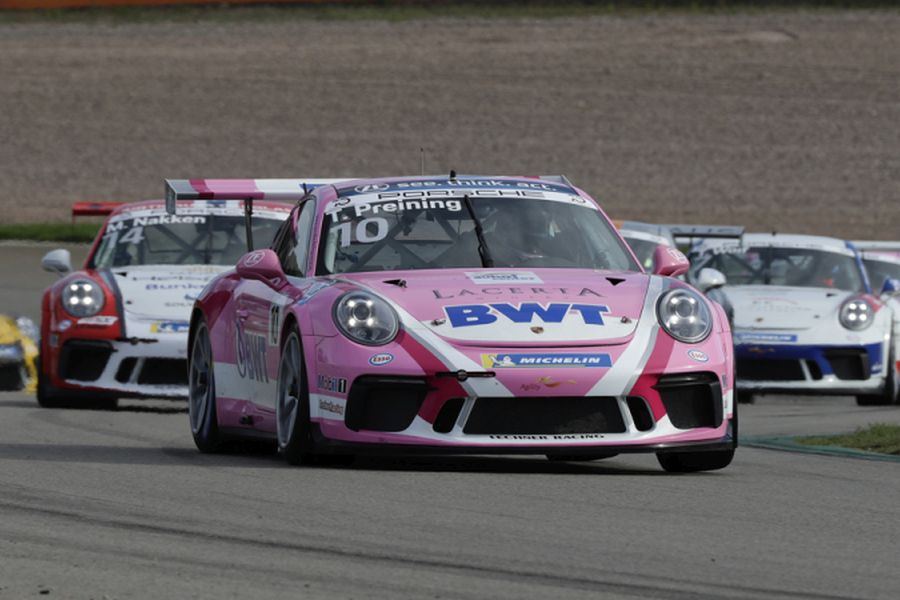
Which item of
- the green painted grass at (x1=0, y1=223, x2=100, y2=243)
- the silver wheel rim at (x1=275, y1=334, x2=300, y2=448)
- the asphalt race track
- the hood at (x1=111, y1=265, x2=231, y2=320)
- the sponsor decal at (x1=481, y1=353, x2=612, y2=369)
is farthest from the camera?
the green painted grass at (x1=0, y1=223, x2=100, y2=243)

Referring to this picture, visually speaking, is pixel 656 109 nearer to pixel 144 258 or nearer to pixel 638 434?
pixel 144 258

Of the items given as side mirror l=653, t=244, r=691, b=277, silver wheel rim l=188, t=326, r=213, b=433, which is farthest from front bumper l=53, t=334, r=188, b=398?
side mirror l=653, t=244, r=691, b=277

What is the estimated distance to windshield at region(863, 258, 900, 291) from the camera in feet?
64.7

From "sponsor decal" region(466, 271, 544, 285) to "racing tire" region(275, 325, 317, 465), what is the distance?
2.34 feet

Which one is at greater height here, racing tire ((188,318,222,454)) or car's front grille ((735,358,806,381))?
racing tire ((188,318,222,454))

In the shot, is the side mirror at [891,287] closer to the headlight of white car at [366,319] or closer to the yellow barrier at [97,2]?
the headlight of white car at [366,319]

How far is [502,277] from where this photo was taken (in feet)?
27.3

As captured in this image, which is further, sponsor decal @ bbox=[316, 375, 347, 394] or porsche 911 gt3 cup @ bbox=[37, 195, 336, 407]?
porsche 911 gt3 cup @ bbox=[37, 195, 336, 407]

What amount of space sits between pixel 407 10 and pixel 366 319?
140 feet

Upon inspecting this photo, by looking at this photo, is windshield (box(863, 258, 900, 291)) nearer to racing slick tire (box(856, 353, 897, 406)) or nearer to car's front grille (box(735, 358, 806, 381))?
racing slick tire (box(856, 353, 897, 406))

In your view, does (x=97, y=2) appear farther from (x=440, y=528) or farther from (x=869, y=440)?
(x=440, y=528)

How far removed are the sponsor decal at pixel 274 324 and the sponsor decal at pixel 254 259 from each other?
7.6 inches

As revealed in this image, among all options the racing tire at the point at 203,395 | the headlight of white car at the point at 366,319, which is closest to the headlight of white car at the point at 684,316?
the headlight of white car at the point at 366,319

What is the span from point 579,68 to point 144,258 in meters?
33.1
